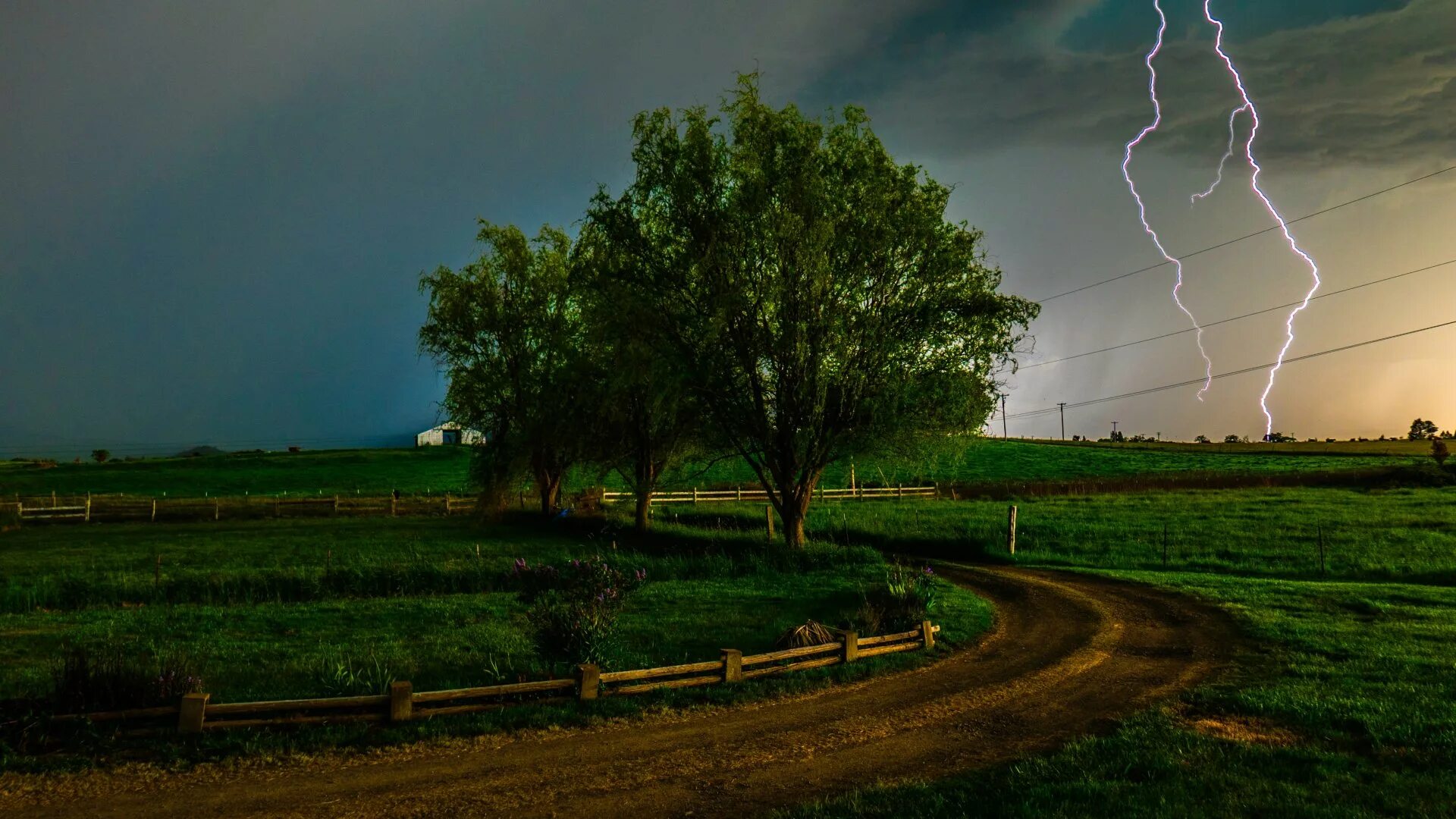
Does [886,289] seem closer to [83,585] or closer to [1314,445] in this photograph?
[83,585]

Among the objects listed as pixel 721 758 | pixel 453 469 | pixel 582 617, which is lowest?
pixel 721 758

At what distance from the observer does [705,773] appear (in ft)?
27.9

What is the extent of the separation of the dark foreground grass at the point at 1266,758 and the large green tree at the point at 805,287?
13.3 metres

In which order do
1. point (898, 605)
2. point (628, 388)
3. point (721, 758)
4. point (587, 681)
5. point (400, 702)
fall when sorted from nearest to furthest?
point (721, 758)
point (400, 702)
point (587, 681)
point (898, 605)
point (628, 388)

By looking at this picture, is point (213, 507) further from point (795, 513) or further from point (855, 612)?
point (855, 612)

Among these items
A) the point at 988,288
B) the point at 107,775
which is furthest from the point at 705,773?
the point at 988,288

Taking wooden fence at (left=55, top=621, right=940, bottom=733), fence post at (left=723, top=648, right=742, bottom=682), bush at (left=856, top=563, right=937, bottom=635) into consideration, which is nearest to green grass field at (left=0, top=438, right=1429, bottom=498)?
bush at (left=856, top=563, right=937, bottom=635)

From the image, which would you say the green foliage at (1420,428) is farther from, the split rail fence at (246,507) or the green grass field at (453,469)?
the split rail fence at (246,507)

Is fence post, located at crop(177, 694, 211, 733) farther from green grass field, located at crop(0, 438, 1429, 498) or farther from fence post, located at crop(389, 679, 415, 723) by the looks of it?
green grass field, located at crop(0, 438, 1429, 498)

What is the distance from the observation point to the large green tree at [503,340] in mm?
38719

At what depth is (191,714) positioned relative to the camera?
9.39 meters

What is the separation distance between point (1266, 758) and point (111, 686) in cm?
1417

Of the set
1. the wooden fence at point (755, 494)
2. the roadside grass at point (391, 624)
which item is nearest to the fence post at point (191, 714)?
the roadside grass at point (391, 624)

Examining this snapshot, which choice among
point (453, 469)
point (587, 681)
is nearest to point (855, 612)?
point (587, 681)
